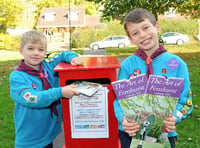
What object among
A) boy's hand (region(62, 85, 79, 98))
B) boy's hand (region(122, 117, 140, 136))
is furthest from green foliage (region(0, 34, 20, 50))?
boy's hand (region(122, 117, 140, 136))

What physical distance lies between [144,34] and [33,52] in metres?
0.79

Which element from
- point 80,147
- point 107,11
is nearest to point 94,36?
point 107,11

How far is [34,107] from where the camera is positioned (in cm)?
181

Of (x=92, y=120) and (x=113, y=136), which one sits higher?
(x=92, y=120)

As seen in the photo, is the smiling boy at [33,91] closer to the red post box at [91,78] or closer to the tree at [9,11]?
the red post box at [91,78]

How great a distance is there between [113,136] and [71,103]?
44 cm

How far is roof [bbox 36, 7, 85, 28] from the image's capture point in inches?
1228

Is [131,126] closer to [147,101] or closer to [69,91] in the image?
[147,101]

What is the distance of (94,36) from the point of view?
73.2ft

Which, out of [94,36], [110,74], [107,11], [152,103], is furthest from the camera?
[94,36]

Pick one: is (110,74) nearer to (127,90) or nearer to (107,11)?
(127,90)

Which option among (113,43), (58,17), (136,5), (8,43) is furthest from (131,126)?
(58,17)

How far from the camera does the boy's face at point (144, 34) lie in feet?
5.48

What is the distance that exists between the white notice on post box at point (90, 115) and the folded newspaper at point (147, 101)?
484mm
